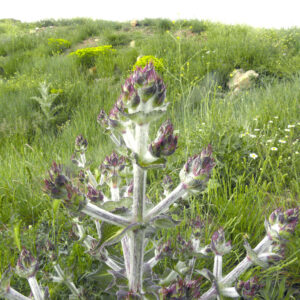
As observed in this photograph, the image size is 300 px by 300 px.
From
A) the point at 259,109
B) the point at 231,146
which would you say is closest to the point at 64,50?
the point at 259,109

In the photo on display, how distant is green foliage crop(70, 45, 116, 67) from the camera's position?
6.74 m

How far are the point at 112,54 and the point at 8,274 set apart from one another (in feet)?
22.3

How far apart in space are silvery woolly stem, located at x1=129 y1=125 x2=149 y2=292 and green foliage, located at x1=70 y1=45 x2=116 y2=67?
6.43 m

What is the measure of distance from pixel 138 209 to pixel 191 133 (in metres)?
2.06

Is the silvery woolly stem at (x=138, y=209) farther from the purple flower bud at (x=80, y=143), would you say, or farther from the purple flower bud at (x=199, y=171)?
the purple flower bud at (x=80, y=143)

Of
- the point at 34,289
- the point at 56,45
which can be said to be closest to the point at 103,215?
the point at 34,289

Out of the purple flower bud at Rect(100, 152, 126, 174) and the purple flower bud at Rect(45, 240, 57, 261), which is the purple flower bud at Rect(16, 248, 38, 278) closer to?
the purple flower bud at Rect(45, 240, 57, 261)

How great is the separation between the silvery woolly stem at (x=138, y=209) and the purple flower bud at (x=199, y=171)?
11cm

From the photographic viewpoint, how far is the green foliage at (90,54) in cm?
674

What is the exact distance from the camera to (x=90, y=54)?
266 inches

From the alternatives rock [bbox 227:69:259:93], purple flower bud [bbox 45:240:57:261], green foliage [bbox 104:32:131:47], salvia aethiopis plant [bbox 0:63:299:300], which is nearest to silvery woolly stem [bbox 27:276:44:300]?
salvia aethiopis plant [bbox 0:63:299:300]

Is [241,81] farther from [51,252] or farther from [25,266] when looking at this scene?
[25,266]

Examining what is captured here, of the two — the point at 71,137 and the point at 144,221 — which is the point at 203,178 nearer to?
the point at 144,221

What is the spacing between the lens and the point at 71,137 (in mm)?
3281
